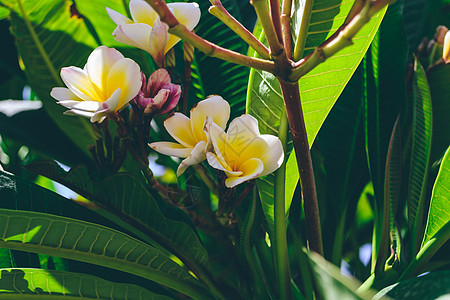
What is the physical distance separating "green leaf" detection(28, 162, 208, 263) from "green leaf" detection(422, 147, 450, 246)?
335 millimetres

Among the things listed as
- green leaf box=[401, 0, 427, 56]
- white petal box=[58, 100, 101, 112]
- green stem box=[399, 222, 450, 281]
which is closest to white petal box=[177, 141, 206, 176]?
white petal box=[58, 100, 101, 112]

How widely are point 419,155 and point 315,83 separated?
9.9 inches

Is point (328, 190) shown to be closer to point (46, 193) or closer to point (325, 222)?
point (325, 222)

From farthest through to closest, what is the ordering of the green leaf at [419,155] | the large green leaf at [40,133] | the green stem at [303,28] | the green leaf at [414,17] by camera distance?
the green leaf at [414,17] → the large green leaf at [40,133] → the green leaf at [419,155] → the green stem at [303,28]

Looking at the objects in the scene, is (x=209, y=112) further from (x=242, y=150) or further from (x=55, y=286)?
(x=55, y=286)

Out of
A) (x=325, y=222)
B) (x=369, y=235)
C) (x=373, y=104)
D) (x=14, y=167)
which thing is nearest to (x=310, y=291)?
(x=325, y=222)

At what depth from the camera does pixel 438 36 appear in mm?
752

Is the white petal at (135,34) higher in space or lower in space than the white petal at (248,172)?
higher

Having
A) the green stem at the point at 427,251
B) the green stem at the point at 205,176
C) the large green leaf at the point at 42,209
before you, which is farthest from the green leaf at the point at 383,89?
the large green leaf at the point at 42,209

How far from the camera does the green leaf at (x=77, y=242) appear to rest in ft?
1.75

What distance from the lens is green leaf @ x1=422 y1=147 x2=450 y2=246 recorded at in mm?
552

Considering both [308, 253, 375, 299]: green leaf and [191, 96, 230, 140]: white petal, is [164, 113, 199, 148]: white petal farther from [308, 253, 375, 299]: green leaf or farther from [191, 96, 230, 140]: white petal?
[308, 253, 375, 299]: green leaf

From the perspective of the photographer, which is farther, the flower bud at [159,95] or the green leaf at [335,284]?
the flower bud at [159,95]

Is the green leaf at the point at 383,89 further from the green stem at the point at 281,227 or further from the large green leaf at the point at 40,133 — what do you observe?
the large green leaf at the point at 40,133
